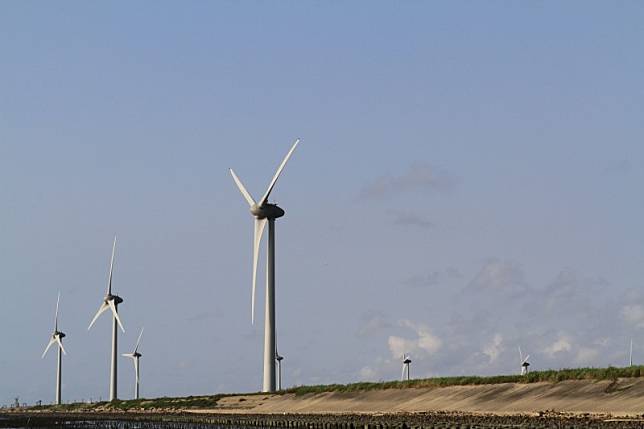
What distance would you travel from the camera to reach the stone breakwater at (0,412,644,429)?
69.2 meters

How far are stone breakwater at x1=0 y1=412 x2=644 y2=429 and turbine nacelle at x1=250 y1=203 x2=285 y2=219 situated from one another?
2557 centimetres

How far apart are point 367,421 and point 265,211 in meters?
51.7

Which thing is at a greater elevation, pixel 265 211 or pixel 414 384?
pixel 265 211

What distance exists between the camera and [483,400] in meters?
100

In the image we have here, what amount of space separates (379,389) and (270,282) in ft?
63.8

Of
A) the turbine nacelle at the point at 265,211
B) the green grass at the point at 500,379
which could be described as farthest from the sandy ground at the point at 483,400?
the turbine nacelle at the point at 265,211

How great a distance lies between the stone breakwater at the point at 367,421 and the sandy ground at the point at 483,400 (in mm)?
5058

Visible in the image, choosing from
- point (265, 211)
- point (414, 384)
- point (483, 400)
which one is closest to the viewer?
point (483, 400)

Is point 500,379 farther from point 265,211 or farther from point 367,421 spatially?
point 265,211

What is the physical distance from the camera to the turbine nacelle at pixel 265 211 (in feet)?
453

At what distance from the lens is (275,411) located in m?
132

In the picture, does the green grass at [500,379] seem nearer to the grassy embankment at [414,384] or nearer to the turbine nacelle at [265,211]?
the grassy embankment at [414,384]

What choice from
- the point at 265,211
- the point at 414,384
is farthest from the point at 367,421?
the point at 265,211

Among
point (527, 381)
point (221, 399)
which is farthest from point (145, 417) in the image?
point (527, 381)
